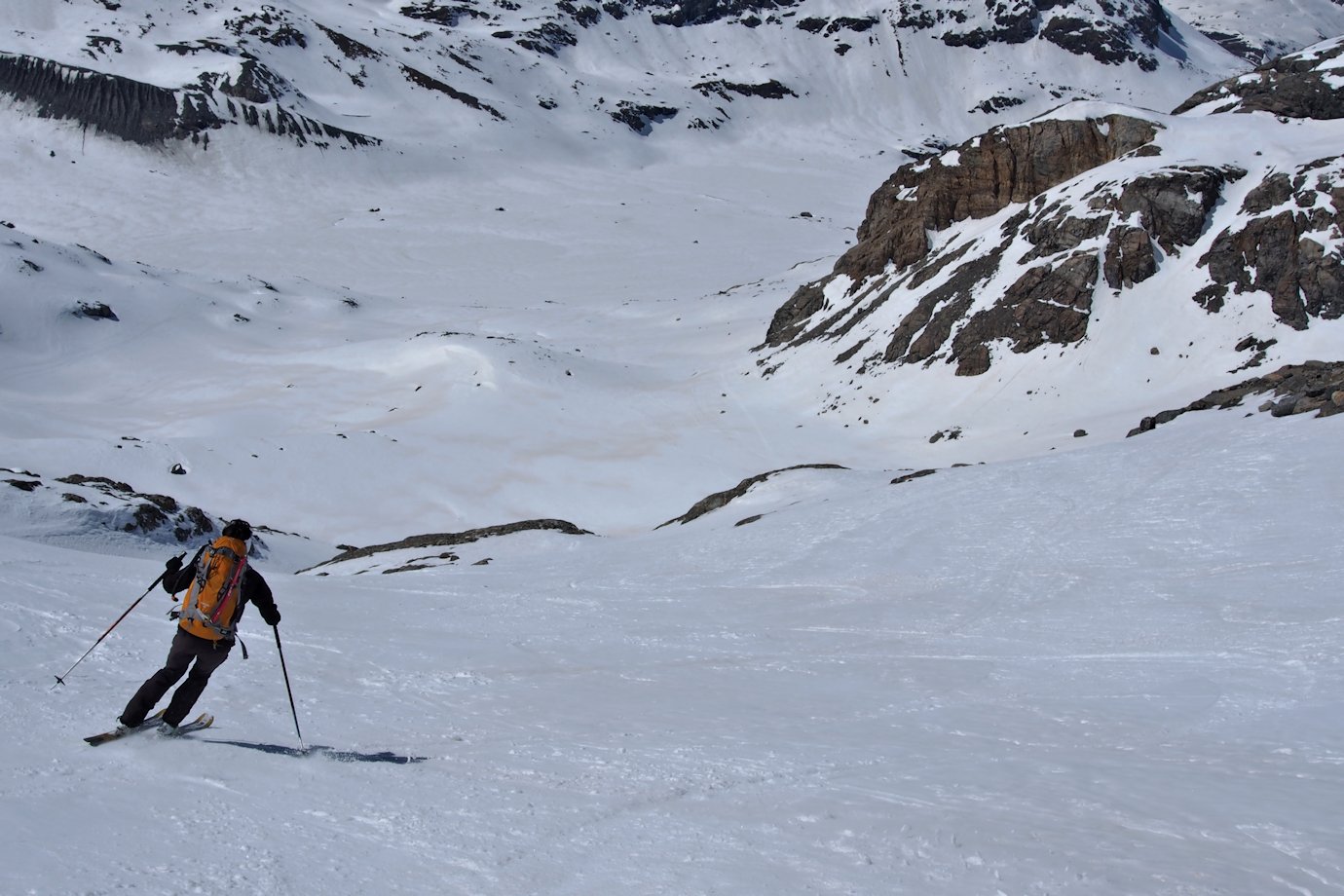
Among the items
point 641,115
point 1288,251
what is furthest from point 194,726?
point 641,115

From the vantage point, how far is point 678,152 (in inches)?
5261

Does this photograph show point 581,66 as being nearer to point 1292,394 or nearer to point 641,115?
point 641,115

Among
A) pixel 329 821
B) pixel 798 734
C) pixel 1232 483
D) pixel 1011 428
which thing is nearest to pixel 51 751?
pixel 329 821

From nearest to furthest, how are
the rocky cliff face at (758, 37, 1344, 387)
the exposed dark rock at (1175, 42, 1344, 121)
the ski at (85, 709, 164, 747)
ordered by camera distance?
the ski at (85, 709, 164, 747), the rocky cliff face at (758, 37, 1344, 387), the exposed dark rock at (1175, 42, 1344, 121)

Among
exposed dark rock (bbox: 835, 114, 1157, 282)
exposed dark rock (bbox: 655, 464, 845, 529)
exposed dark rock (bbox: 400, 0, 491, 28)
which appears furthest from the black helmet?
exposed dark rock (bbox: 400, 0, 491, 28)

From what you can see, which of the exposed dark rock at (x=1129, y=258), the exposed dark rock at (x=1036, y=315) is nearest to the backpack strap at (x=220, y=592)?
the exposed dark rock at (x=1036, y=315)

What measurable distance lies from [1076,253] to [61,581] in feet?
102

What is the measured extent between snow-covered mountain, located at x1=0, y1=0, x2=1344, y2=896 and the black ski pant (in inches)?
11.3

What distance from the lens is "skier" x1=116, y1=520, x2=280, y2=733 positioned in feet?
21.7

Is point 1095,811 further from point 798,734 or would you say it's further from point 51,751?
point 51,751

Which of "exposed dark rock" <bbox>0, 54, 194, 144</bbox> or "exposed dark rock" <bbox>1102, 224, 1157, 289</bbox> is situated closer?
"exposed dark rock" <bbox>1102, 224, 1157, 289</bbox>

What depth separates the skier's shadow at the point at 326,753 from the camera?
6359 millimetres

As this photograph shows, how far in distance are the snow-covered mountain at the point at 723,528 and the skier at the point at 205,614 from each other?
39cm

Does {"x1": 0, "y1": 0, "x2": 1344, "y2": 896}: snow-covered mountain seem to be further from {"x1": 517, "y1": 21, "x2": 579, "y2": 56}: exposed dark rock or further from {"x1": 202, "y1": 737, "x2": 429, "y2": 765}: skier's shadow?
{"x1": 517, "y1": 21, "x2": 579, "y2": 56}: exposed dark rock
